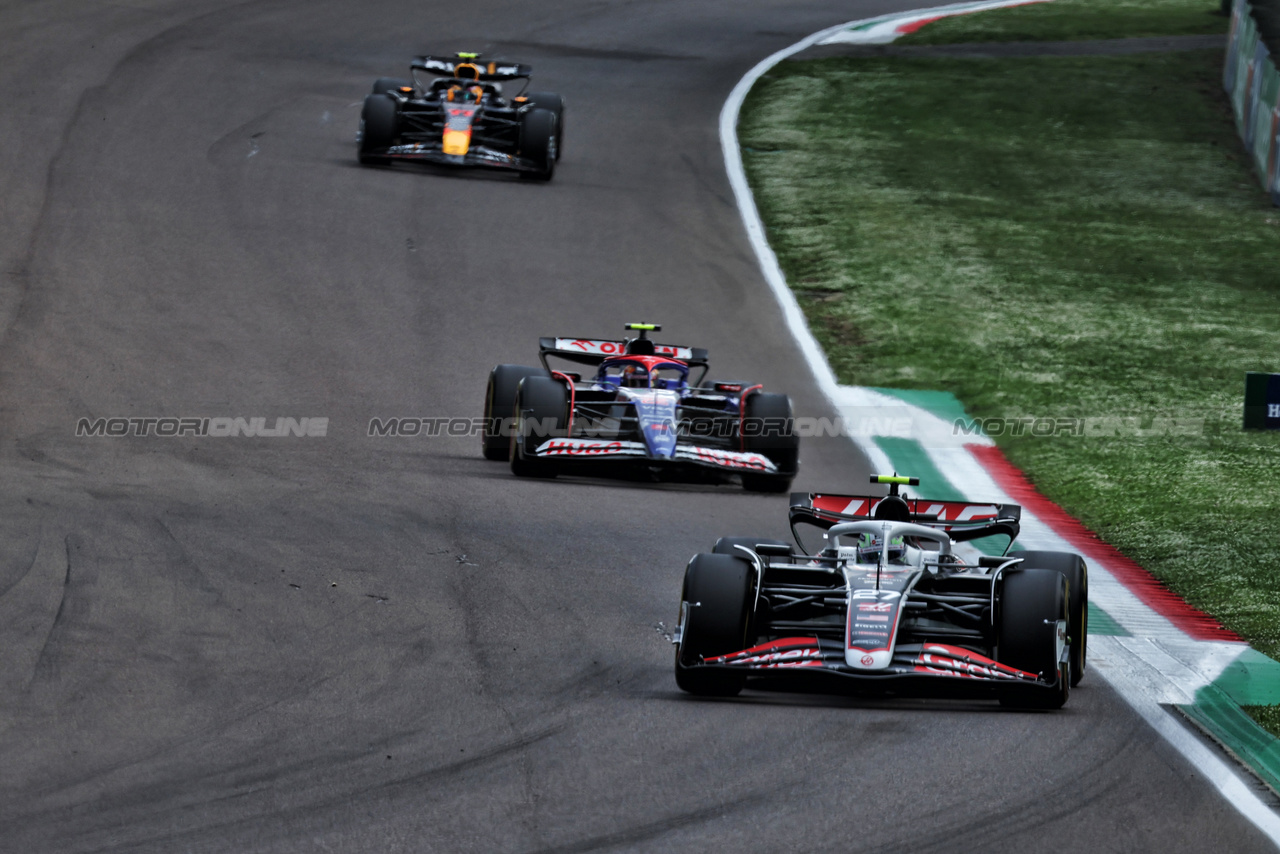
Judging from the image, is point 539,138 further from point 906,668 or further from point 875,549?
point 906,668

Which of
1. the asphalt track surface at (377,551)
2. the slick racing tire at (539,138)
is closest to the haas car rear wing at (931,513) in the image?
the asphalt track surface at (377,551)

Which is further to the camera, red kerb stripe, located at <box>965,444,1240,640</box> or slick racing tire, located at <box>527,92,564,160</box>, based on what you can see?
slick racing tire, located at <box>527,92,564,160</box>

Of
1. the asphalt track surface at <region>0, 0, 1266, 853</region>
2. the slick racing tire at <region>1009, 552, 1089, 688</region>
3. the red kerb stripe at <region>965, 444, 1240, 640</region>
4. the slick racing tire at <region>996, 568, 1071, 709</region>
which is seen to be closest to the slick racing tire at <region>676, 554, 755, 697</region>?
the asphalt track surface at <region>0, 0, 1266, 853</region>

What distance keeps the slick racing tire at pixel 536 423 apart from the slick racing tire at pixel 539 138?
11.3 m

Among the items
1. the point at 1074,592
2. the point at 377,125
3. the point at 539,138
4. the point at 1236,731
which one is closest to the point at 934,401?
the point at 539,138

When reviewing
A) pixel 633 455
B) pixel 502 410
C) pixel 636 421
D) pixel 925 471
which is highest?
pixel 636 421

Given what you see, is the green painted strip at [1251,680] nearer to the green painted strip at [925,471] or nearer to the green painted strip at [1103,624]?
the green painted strip at [1103,624]

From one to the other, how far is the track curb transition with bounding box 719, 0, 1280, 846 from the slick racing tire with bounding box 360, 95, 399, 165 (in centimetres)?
584

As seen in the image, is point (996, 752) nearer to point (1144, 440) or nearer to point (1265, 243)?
point (1144, 440)

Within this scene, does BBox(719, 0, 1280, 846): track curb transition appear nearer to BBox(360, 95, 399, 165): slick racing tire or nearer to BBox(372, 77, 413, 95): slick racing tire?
BBox(360, 95, 399, 165): slick racing tire

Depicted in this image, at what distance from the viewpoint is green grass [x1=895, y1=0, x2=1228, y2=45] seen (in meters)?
38.2

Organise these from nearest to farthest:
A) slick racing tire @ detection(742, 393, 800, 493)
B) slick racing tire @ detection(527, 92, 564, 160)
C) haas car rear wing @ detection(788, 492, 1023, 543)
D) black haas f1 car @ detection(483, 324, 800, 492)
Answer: haas car rear wing @ detection(788, 492, 1023, 543)
black haas f1 car @ detection(483, 324, 800, 492)
slick racing tire @ detection(742, 393, 800, 493)
slick racing tire @ detection(527, 92, 564, 160)

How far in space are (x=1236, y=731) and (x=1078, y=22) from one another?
111 ft

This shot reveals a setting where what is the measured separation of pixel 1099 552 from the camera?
13.2 meters
